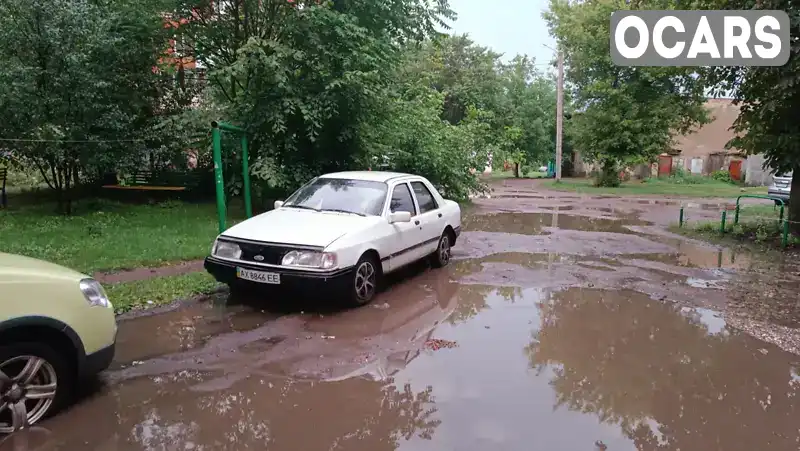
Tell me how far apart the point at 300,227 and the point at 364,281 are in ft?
3.24

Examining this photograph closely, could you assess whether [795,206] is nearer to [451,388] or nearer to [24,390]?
[451,388]

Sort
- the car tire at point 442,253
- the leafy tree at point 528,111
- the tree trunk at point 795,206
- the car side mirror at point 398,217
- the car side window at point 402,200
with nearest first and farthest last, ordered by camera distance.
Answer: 1. the car side mirror at point 398,217
2. the car side window at point 402,200
3. the car tire at point 442,253
4. the tree trunk at point 795,206
5. the leafy tree at point 528,111

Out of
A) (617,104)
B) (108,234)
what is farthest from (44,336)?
(617,104)

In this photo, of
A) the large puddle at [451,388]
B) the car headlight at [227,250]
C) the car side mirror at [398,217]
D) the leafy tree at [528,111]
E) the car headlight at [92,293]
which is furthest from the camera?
the leafy tree at [528,111]

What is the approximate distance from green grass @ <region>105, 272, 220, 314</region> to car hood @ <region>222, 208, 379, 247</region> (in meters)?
1.00

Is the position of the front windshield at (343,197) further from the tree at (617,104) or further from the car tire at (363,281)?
the tree at (617,104)

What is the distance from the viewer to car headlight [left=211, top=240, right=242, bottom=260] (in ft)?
20.9

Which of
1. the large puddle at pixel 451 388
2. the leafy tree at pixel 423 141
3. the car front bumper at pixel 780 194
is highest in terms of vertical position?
the leafy tree at pixel 423 141

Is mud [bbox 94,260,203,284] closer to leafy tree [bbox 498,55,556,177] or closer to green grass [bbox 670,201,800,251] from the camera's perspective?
green grass [bbox 670,201,800,251]

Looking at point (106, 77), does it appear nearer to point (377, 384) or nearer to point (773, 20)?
point (377, 384)

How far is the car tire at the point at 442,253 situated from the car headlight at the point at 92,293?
5457 millimetres

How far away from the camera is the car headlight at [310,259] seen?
604 centimetres

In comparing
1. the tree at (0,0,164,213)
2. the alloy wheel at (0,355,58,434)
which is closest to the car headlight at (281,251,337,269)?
the alloy wheel at (0,355,58,434)

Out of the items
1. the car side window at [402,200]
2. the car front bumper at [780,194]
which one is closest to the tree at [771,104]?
the car side window at [402,200]
